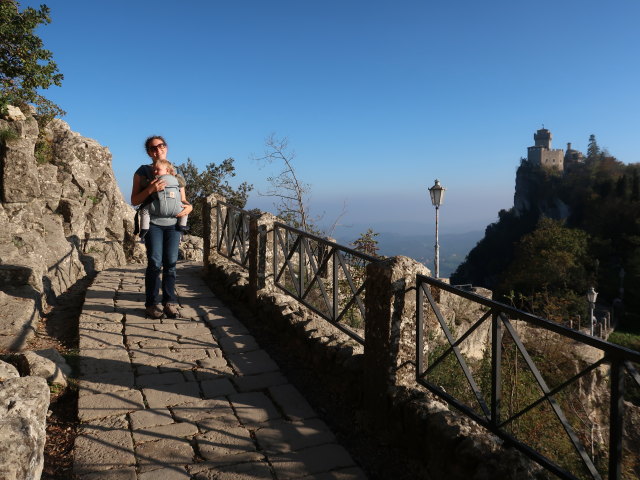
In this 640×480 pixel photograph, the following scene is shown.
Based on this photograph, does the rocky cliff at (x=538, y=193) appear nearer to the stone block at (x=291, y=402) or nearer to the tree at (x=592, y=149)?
the tree at (x=592, y=149)

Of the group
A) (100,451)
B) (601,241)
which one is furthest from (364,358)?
(601,241)

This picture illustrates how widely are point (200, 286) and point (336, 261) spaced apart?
3509mm

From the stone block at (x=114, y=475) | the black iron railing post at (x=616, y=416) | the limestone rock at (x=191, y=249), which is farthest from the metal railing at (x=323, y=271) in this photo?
the limestone rock at (x=191, y=249)

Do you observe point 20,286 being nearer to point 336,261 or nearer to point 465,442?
point 336,261

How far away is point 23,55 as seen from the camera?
11156mm

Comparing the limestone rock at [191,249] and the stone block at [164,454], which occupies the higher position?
the limestone rock at [191,249]

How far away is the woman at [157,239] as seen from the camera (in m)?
4.72

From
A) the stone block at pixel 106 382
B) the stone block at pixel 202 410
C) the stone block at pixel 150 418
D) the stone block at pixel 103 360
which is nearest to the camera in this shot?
the stone block at pixel 150 418

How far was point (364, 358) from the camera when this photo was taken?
3.27 meters

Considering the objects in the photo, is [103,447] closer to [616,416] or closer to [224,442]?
[224,442]

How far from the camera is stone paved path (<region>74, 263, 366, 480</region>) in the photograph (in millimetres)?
2676

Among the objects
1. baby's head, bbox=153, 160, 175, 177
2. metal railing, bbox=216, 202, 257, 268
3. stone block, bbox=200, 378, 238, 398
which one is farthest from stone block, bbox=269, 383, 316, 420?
metal railing, bbox=216, 202, 257, 268

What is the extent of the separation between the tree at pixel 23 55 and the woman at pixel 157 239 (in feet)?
27.3

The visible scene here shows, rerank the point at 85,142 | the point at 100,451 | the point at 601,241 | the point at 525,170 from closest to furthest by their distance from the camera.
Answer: the point at 100,451
the point at 85,142
the point at 601,241
the point at 525,170
